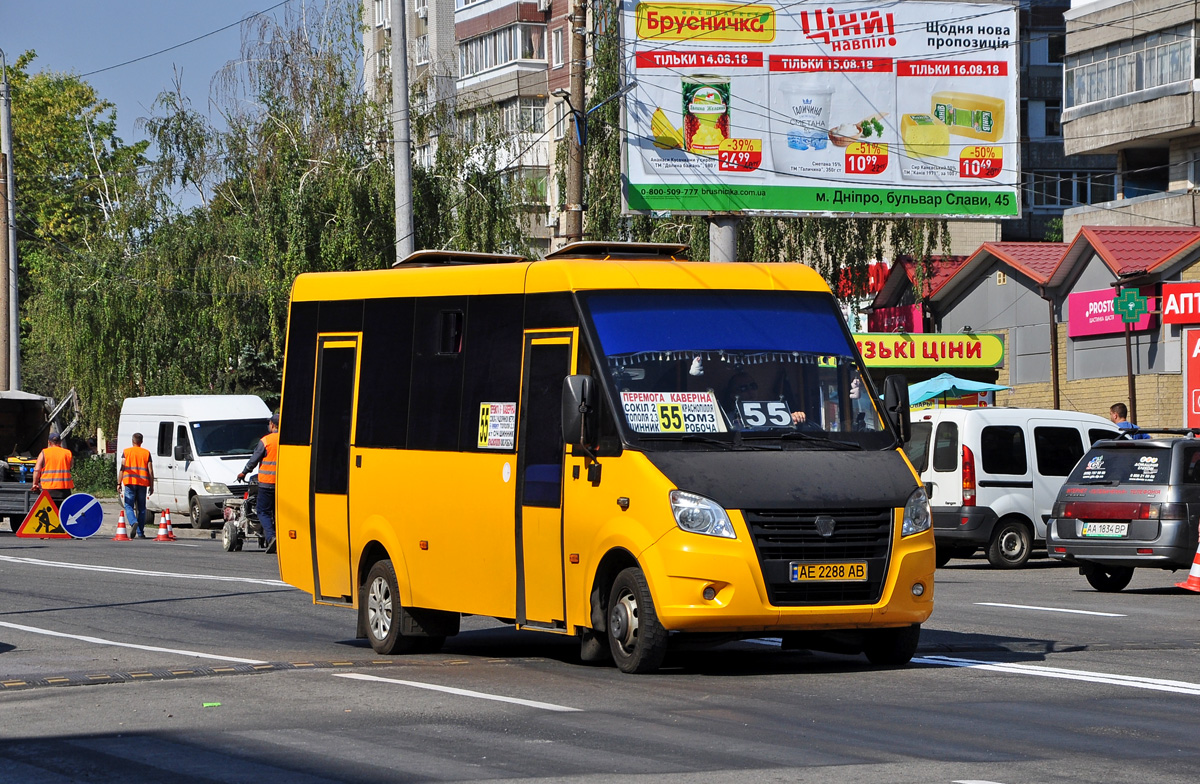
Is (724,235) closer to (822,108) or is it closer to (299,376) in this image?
(822,108)

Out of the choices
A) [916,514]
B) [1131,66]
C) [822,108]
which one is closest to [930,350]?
[822,108]

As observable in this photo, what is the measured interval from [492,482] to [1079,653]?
4.14 metres

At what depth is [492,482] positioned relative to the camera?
1218 centimetres

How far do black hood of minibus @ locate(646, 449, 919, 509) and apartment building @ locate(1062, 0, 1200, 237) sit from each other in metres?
36.9

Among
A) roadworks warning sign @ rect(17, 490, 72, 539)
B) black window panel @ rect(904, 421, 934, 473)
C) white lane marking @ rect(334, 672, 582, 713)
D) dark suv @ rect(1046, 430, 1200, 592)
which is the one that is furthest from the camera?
roadworks warning sign @ rect(17, 490, 72, 539)

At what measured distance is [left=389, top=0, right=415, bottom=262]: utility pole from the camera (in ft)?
93.0

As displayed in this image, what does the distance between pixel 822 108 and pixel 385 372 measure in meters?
21.0

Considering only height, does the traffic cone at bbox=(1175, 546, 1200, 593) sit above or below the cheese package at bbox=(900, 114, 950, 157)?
below

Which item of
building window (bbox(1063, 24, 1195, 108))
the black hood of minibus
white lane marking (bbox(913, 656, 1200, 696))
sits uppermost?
building window (bbox(1063, 24, 1195, 108))

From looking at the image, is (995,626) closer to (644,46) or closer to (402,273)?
(402,273)

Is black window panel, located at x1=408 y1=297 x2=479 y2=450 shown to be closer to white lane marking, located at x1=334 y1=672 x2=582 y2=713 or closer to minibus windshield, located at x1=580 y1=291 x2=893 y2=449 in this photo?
minibus windshield, located at x1=580 y1=291 x2=893 y2=449

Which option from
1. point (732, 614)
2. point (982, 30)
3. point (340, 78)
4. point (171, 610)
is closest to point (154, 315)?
point (340, 78)

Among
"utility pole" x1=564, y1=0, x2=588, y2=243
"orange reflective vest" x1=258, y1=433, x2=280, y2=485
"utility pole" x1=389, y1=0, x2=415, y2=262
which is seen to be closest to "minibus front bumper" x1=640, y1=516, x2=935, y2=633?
"orange reflective vest" x1=258, y1=433, x2=280, y2=485

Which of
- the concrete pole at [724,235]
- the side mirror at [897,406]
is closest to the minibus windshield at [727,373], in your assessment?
the side mirror at [897,406]
